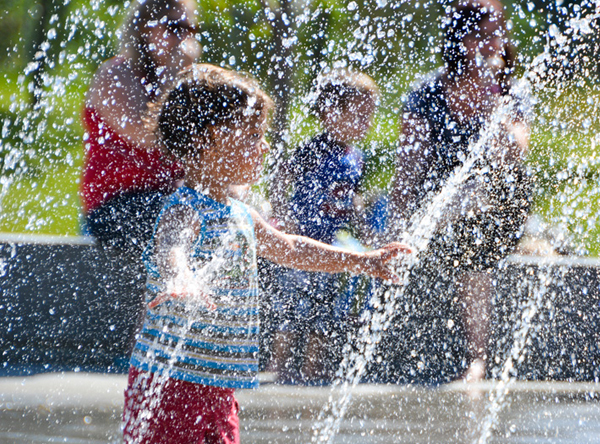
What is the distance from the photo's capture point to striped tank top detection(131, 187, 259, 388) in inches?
73.3

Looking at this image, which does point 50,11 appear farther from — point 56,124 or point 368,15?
point 368,15

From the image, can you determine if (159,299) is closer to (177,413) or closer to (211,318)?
(211,318)

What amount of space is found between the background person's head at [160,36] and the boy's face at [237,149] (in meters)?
1.57

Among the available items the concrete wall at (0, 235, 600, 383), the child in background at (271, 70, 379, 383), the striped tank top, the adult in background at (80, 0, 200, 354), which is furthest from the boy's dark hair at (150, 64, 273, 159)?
the concrete wall at (0, 235, 600, 383)

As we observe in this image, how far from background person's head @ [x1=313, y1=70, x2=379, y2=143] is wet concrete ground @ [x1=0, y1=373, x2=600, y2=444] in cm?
133

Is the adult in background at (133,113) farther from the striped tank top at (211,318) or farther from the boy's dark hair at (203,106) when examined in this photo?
the striped tank top at (211,318)

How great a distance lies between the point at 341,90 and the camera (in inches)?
152

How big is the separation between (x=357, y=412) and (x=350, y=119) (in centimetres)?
150

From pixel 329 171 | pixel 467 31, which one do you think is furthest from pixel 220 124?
pixel 467 31

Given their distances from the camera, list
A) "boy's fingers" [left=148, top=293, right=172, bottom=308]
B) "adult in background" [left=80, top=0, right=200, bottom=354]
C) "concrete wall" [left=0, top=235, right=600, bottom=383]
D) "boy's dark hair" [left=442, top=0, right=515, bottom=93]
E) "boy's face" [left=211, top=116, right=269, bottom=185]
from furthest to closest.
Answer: "concrete wall" [left=0, top=235, right=600, bottom=383] → "boy's dark hair" [left=442, top=0, right=515, bottom=93] → "adult in background" [left=80, top=0, right=200, bottom=354] → "boy's face" [left=211, top=116, right=269, bottom=185] → "boy's fingers" [left=148, top=293, right=172, bottom=308]

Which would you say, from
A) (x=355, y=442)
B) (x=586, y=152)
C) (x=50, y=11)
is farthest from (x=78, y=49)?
(x=355, y=442)

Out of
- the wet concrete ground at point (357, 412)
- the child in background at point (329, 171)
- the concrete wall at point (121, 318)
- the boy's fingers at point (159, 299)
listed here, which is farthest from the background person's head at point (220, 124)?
the concrete wall at point (121, 318)

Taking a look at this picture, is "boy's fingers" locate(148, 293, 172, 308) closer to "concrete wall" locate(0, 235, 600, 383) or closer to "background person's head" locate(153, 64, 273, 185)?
"background person's head" locate(153, 64, 273, 185)

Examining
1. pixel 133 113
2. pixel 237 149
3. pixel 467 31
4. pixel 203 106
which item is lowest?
pixel 237 149
